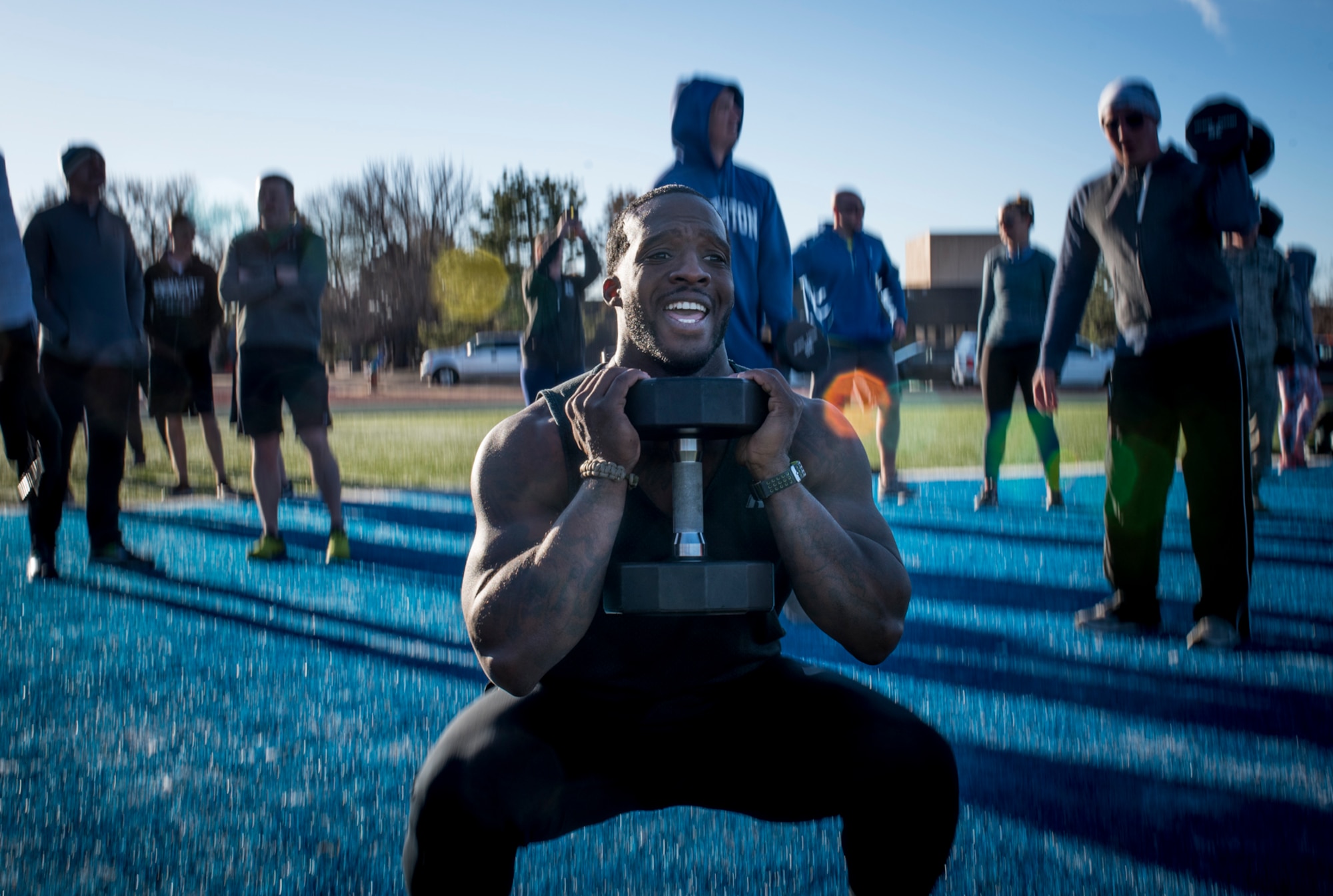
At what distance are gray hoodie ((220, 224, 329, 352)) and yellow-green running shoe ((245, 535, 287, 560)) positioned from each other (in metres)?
1.14

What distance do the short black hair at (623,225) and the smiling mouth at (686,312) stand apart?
0.20m

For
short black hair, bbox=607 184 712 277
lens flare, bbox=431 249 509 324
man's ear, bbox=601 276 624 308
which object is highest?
lens flare, bbox=431 249 509 324

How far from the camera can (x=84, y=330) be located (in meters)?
5.10

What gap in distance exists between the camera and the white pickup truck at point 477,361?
33844 mm

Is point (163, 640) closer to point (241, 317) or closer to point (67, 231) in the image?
point (241, 317)

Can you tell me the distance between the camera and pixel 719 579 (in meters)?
1.51

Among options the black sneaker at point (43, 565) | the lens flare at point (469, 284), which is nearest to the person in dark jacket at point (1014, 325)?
the black sneaker at point (43, 565)

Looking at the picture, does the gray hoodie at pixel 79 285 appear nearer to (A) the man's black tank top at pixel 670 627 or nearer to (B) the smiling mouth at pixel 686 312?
(A) the man's black tank top at pixel 670 627

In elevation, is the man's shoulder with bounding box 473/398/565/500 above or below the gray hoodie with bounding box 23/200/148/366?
below

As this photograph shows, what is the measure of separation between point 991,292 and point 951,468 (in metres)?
3.08

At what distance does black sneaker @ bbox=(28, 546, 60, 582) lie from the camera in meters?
5.11

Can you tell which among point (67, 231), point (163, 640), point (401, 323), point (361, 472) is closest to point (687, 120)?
point (163, 640)

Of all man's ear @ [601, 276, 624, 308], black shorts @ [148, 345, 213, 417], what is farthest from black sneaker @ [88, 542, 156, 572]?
A: man's ear @ [601, 276, 624, 308]

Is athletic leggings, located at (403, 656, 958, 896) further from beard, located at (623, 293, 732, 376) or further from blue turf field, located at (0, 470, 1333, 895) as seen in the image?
beard, located at (623, 293, 732, 376)
